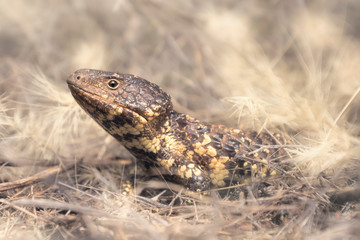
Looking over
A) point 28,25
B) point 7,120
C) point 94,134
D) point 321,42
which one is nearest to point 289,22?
point 321,42

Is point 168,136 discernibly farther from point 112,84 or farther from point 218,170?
point 112,84

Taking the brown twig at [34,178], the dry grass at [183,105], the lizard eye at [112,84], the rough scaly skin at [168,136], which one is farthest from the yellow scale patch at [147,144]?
the brown twig at [34,178]

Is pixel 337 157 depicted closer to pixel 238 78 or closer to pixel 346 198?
pixel 346 198

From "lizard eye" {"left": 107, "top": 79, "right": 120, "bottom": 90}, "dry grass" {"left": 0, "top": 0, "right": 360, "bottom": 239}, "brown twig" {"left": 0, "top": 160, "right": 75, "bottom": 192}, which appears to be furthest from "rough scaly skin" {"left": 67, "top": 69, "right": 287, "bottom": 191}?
"brown twig" {"left": 0, "top": 160, "right": 75, "bottom": 192}

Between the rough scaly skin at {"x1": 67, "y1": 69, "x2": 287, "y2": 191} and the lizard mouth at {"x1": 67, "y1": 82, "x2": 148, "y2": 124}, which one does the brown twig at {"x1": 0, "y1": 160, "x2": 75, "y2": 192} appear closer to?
the rough scaly skin at {"x1": 67, "y1": 69, "x2": 287, "y2": 191}

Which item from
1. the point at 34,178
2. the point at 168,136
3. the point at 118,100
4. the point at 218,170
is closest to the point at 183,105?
the point at 168,136
